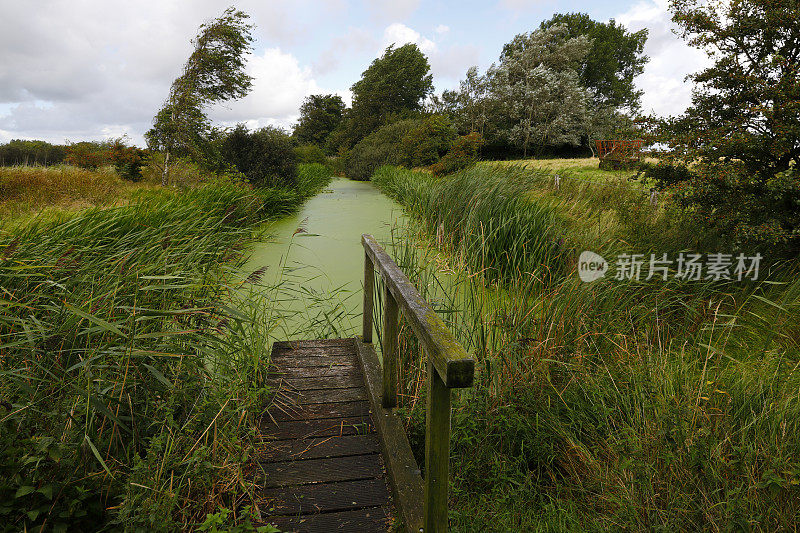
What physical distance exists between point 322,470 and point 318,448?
0.44 feet

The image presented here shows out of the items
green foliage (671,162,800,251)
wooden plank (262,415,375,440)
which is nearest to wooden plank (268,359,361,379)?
wooden plank (262,415,375,440)

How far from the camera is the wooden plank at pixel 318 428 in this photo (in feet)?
6.14

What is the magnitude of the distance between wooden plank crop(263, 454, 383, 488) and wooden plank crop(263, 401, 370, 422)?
302 mm

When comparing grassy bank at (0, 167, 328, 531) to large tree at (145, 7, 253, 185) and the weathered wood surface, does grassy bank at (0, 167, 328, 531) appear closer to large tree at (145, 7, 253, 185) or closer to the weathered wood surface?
the weathered wood surface

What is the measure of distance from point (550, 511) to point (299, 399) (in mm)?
1179

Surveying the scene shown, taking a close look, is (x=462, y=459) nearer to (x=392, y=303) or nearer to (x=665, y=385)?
(x=392, y=303)

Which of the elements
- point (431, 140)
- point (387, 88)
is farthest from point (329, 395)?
point (387, 88)

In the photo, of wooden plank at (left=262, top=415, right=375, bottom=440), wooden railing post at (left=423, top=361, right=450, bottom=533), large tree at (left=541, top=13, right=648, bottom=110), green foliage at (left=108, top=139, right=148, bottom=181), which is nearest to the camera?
wooden railing post at (left=423, top=361, right=450, bottom=533)

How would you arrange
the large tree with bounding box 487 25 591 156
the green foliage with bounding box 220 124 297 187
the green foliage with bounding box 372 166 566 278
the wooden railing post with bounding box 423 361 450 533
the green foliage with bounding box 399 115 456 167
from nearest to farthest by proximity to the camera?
1. the wooden railing post with bounding box 423 361 450 533
2. the green foliage with bounding box 372 166 566 278
3. the green foliage with bounding box 220 124 297 187
4. the green foliage with bounding box 399 115 456 167
5. the large tree with bounding box 487 25 591 156

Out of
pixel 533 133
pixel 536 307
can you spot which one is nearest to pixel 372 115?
pixel 533 133

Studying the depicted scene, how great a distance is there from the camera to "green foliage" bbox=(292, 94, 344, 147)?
36219 mm

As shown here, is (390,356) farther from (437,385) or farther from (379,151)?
(379,151)

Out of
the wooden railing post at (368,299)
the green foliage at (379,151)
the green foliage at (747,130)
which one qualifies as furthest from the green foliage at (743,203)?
the green foliage at (379,151)

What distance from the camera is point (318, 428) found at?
1.92 meters
